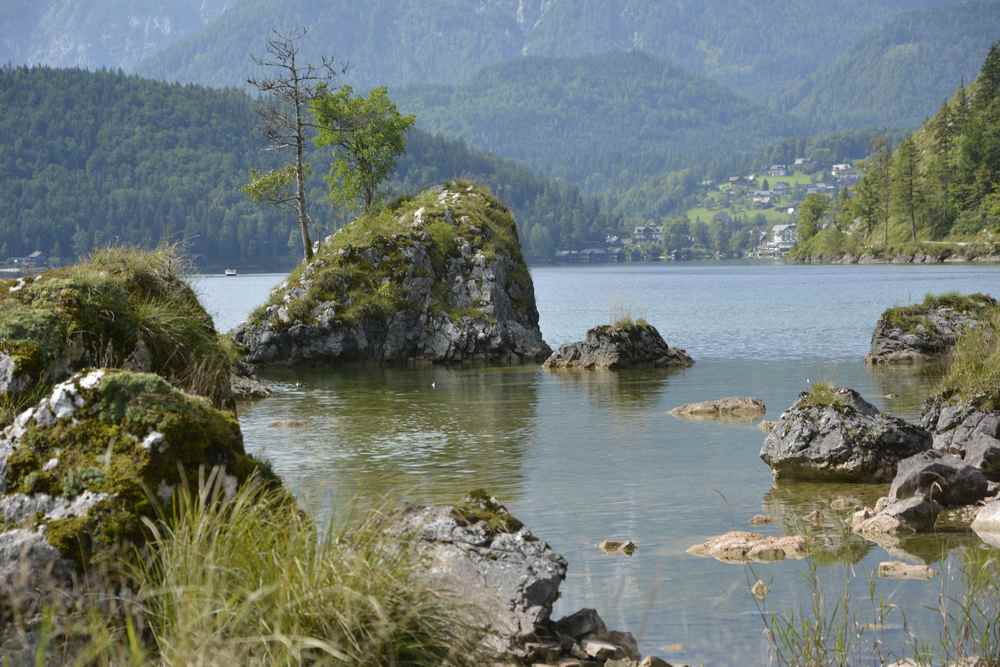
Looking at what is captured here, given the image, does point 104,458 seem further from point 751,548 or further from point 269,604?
point 751,548

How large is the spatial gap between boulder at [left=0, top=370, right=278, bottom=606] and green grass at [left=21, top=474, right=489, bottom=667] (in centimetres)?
27

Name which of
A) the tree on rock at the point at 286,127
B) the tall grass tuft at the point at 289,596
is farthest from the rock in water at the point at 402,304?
the tall grass tuft at the point at 289,596

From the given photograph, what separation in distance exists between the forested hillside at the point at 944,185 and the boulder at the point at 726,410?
125780mm

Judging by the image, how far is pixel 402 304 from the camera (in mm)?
46531

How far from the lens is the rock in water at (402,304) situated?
4547cm

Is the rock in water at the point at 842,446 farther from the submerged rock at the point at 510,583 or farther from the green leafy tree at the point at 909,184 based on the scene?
the green leafy tree at the point at 909,184

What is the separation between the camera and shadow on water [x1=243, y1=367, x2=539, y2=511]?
18.9 meters

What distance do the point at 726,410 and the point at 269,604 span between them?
2143 centimetres

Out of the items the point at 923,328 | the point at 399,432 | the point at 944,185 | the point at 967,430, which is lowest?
the point at 399,432

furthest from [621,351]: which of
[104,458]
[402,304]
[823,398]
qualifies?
[104,458]

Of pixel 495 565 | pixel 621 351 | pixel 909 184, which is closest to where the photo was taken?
pixel 495 565

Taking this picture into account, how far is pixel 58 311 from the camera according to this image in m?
12.1

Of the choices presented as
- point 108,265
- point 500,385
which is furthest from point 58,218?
point 108,265

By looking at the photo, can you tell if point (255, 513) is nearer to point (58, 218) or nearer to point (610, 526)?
point (610, 526)
